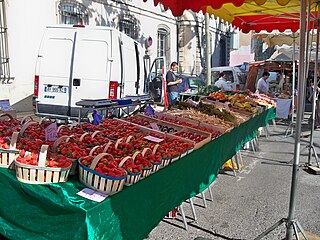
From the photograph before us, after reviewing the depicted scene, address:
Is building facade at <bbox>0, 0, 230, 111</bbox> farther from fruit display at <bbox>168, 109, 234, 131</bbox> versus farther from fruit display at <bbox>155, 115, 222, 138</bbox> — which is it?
fruit display at <bbox>155, 115, 222, 138</bbox>

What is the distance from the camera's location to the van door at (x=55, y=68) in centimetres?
749

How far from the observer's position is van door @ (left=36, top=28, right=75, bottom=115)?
24.6ft

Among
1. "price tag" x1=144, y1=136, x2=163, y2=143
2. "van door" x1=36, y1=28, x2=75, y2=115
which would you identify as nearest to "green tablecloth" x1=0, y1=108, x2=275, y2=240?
"price tag" x1=144, y1=136, x2=163, y2=143

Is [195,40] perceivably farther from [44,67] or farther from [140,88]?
[44,67]

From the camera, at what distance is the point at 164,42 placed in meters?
20.0

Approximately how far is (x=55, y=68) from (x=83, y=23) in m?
6.37

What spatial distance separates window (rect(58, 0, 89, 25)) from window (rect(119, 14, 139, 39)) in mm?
2576

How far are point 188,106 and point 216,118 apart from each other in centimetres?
101

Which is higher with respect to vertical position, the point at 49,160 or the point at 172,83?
the point at 172,83

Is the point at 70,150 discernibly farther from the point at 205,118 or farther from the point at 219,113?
the point at 219,113

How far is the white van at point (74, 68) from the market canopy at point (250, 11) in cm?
274

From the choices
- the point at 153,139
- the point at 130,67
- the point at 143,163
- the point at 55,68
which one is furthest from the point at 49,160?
the point at 130,67

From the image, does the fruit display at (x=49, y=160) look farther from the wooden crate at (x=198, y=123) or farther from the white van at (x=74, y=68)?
the white van at (x=74, y=68)

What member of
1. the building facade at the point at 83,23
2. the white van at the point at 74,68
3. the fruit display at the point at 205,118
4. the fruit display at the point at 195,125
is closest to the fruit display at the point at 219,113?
the fruit display at the point at 205,118
